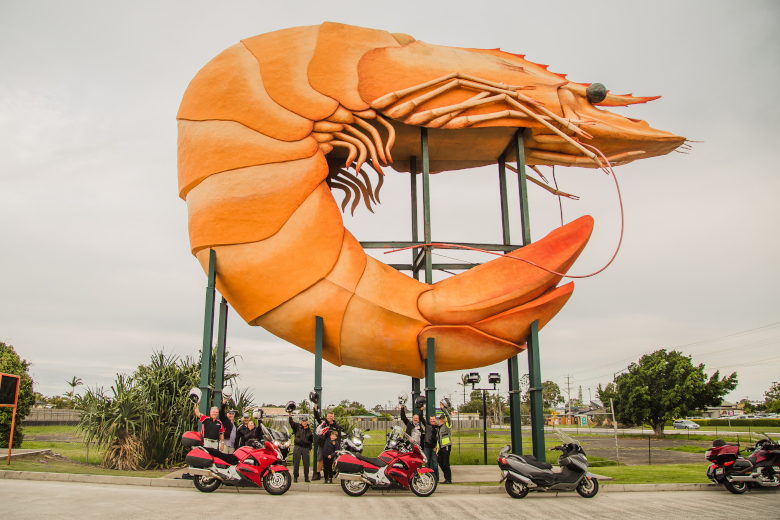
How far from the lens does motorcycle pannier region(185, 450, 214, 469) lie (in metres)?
8.36

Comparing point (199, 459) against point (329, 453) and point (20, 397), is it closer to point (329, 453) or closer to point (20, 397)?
point (329, 453)

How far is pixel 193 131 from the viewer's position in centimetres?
1134

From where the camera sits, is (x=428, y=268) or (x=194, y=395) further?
(x=428, y=268)

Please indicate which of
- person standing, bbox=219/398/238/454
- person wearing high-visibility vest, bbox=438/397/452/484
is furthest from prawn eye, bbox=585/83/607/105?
person standing, bbox=219/398/238/454

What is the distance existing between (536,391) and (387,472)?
3.60 metres

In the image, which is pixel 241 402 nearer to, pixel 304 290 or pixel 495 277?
pixel 304 290

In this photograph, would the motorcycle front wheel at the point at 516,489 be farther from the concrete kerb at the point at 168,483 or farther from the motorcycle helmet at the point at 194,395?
the motorcycle helmet at the point at 194,395

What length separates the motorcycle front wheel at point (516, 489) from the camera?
8.77 m

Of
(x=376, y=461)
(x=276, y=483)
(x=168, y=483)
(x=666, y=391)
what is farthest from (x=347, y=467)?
(x=666, y=391)

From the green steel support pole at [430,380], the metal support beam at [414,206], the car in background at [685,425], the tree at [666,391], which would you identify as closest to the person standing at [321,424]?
the green steel support pole at [430,380]

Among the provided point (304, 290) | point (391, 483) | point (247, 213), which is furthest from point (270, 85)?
point (391, 483)

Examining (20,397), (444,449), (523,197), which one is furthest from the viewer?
(20,397)

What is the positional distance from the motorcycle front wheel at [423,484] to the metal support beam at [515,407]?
9.53 ft

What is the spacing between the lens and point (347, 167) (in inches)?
457
